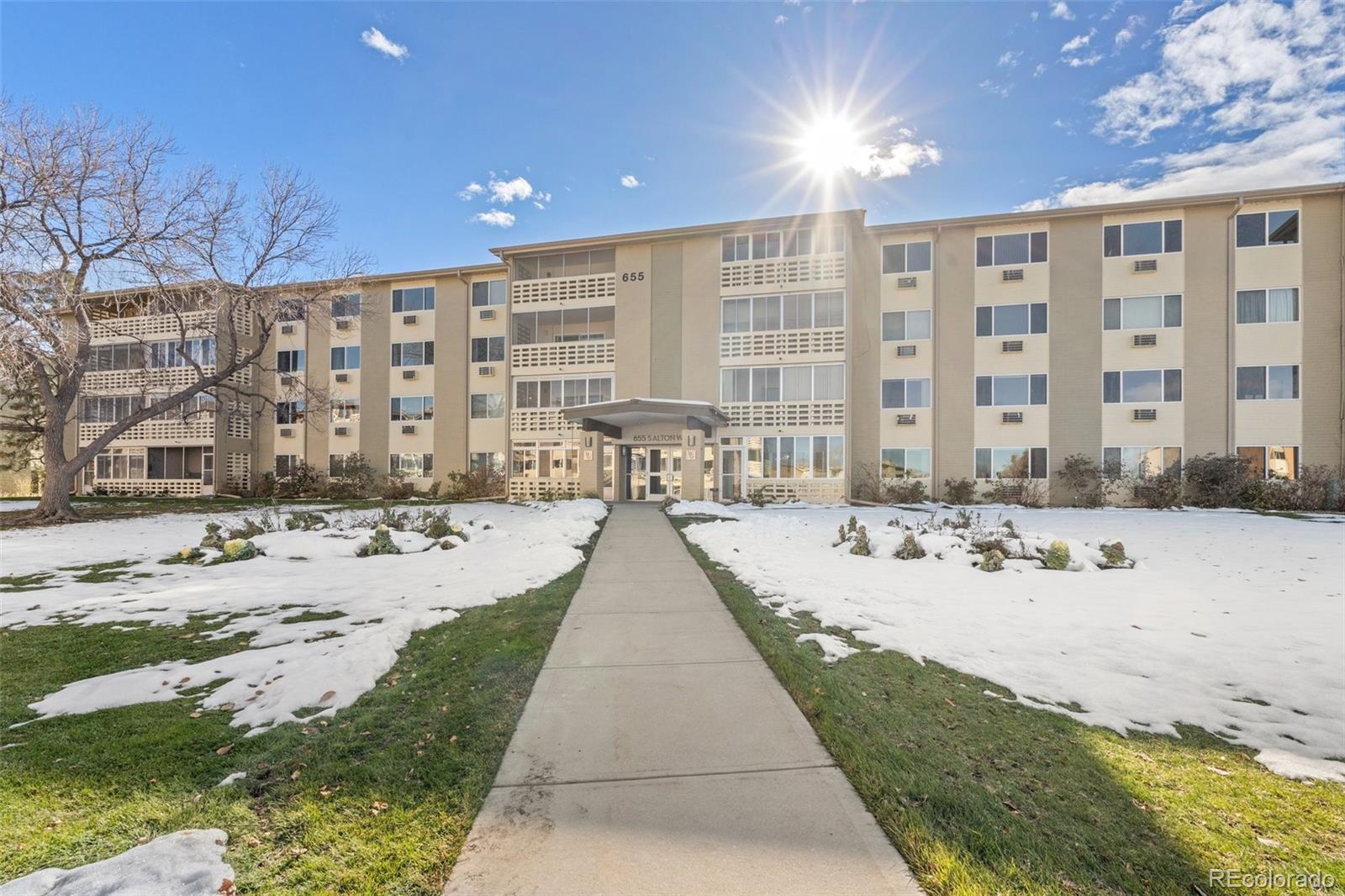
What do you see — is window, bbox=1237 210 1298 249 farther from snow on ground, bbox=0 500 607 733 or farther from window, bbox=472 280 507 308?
window, bbox=472 280 507 308

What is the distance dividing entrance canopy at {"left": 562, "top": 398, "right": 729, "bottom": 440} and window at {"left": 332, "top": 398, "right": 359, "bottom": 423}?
44.4 ft

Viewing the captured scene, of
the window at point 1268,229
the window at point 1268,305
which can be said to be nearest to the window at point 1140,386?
the window at point 1268,305

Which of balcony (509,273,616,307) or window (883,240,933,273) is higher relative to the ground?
window (883,240,933,273)

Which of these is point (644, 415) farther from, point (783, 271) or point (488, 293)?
point (488, 293)

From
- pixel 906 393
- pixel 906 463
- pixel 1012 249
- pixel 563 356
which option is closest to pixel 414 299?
pixel 563 356

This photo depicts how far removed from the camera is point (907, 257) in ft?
75.7

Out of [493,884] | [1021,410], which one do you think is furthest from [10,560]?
[1021,410]

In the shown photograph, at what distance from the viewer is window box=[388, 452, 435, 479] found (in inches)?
1050

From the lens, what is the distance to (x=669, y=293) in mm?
23719

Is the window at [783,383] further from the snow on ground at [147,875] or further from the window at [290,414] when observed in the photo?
the window at [290,414]

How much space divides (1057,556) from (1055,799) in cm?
735

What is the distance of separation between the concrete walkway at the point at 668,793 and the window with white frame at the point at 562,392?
2001 cm

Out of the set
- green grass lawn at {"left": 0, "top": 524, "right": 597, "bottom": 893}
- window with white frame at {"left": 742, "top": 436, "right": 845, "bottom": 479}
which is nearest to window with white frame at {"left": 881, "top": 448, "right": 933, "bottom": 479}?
window with white frame at {"left": 742, "top": 436, "right": 845, "bottom": 479}

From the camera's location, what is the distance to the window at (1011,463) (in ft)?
70.9
